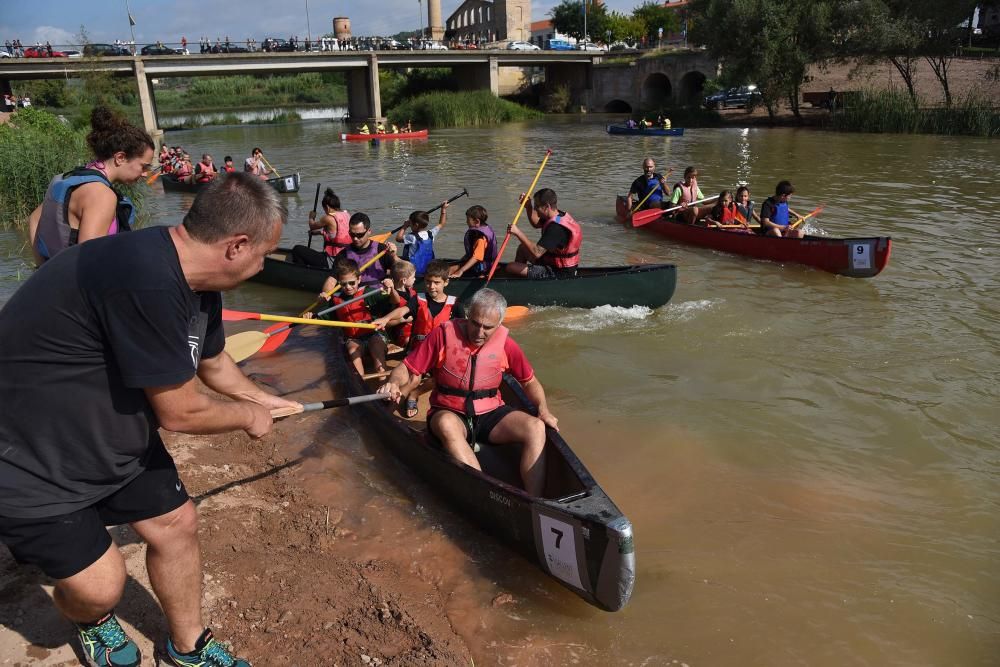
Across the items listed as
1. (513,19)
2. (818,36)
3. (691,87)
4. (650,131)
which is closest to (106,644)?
(650,131)

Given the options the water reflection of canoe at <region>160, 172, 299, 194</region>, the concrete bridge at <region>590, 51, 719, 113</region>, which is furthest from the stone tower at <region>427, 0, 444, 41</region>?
the water reflection of canoe at <region>160, 172, 299, 194</region>

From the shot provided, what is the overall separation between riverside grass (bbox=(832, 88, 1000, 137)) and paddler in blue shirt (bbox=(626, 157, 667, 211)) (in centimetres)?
1836

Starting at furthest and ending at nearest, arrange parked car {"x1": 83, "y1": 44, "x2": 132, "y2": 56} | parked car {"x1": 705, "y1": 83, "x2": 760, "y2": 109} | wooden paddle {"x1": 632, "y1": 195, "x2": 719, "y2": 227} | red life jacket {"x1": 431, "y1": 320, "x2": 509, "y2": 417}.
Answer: parked car {"x1": 83, "y1": 44, "x2": 132, "y2": 56}
parked car {"x1": 705, "y1": 83, "x2": 760, "y2": 109}
wooden paddle {"x1": 632, "y1": 195, "x2": 719, "y2": 227}
red life jacket {"x1": 431, "y1": 320, "x2": 509, "y2": 417}

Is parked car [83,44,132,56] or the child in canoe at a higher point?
parked car [83,44,132,56]

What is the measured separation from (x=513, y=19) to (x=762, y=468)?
77.5 metres

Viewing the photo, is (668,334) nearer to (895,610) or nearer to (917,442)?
(917,442)

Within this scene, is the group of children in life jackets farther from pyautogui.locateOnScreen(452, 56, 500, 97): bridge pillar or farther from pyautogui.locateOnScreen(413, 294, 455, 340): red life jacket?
pyautogui.locateOnScreen(452, 56, 500, 97): bridge pillar

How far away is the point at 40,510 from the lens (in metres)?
2.12

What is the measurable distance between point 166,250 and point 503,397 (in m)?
3.40

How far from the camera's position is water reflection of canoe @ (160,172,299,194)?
19.3m

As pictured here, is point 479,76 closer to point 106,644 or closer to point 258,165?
point 258,165

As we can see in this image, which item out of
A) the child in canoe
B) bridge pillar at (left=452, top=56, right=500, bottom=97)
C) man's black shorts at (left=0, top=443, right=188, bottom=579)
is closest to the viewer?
man's black shorts at (left=0, top=443, right=188, bottom=579)

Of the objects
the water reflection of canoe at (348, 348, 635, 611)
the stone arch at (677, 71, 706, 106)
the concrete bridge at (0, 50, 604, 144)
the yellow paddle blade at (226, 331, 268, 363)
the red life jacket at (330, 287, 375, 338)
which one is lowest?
the water reflection of canoe at (348, 348, 635, 611)

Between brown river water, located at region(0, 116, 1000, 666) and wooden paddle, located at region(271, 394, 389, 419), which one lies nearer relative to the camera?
wooden paddle, located at region(271, 394, 389, 419)
